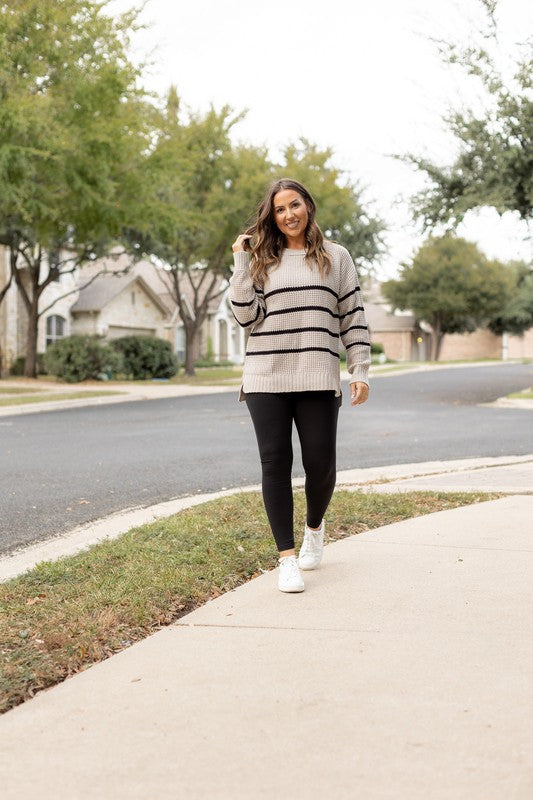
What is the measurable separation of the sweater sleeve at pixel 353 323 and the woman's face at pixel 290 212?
28 cm

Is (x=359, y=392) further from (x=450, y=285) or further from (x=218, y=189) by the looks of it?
(x=450, y=285)

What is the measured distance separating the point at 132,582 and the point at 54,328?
3303 centimetres

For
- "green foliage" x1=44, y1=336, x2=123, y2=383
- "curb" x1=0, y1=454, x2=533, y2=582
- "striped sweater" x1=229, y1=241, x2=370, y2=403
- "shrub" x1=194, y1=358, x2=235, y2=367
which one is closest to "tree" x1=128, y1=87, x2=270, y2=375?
"green foliage" x1=44, y1=336, x2=123, y2=383

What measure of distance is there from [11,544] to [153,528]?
895 millimetres

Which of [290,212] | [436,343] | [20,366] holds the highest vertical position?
[436,343]

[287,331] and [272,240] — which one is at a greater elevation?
[272,240]

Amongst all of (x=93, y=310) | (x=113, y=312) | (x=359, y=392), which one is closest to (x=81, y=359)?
(x=93, y=310)

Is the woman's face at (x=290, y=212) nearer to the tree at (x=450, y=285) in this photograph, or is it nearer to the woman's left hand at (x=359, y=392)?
the woman's left hand at (x=359, y=392)

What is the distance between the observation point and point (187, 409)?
1800 cm

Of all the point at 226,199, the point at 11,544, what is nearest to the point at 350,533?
the point at 11,544

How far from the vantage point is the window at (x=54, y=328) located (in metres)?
35.8

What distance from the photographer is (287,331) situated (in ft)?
14.5

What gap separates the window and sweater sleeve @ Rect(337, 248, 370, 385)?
32.4 metres

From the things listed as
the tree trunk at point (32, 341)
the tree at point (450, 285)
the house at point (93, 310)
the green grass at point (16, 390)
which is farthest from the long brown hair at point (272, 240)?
the tree at point (450, 285)
